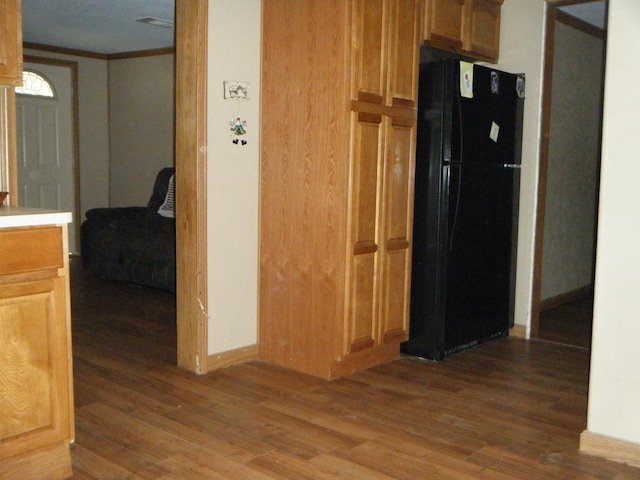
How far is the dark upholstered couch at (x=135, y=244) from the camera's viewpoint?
548 cm

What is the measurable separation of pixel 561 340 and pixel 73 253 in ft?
17.7

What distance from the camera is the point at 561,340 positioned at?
14.1 feet

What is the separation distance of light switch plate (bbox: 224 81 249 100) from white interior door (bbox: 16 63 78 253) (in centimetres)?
438

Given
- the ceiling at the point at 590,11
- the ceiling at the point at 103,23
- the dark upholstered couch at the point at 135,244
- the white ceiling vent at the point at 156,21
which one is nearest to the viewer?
the ceiling at the point at 590,11

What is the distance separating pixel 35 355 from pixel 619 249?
6.82 ft

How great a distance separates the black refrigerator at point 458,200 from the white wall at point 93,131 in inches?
197

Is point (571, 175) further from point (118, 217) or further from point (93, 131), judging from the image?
point (93, 131)

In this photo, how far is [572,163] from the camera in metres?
5.50

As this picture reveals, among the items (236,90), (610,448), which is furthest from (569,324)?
(236,90)

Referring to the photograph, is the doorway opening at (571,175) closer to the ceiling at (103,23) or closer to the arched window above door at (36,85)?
the ceiling at (103,23)

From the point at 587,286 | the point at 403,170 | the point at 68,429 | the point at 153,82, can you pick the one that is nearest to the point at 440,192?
the point at 403,170

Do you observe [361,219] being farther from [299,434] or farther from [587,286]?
[587,286]

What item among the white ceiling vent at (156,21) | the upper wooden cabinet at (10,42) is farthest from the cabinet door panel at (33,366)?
the white ceiling vent at (156,21)

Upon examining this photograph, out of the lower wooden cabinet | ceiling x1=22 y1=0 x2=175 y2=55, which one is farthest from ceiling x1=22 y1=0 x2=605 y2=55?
the lower wooden cabinet
